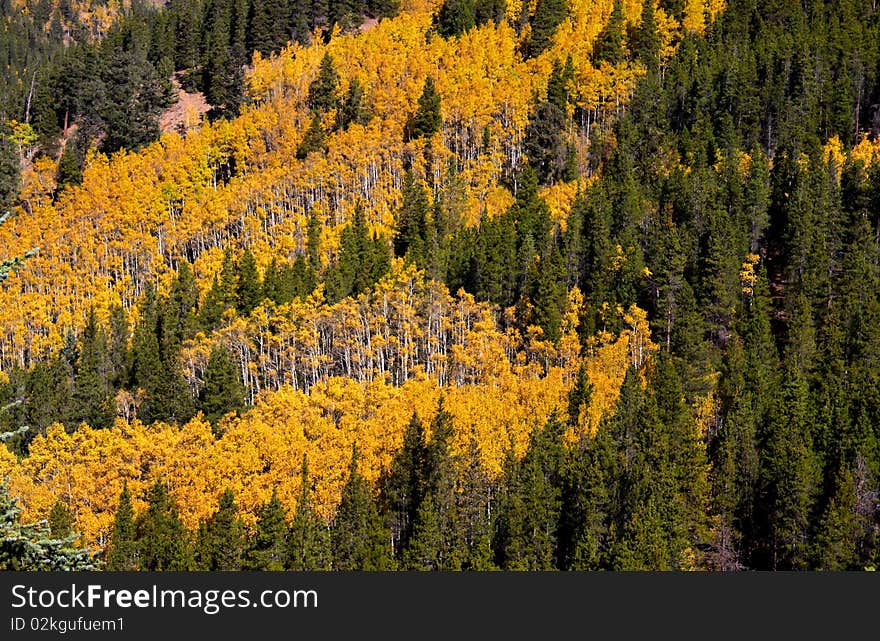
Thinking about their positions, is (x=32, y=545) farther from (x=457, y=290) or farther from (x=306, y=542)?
(x=457, y=290)

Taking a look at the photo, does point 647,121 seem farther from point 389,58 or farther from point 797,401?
point 797,401

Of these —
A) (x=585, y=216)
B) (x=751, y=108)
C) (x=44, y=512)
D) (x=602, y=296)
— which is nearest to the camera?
(x=44, y=512)

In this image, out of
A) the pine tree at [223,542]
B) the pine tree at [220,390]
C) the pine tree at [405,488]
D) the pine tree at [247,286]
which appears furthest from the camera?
the pine tree at [247,286]

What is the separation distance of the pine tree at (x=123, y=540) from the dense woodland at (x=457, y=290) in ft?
1.00

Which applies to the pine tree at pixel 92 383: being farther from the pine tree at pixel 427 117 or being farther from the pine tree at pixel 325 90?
the pine tree at pixel 427 117

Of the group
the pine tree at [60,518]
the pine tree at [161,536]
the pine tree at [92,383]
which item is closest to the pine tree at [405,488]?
the pine tree at [161,536]

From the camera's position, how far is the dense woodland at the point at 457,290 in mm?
80250

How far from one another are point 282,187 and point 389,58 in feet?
94.4

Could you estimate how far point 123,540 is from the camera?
76125 mm

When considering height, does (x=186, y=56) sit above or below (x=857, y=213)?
above

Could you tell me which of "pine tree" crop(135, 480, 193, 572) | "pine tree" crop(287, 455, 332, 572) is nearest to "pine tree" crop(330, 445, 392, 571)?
"pine tree" crop(287, 455, 332, 572)

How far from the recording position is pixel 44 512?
7981 centimetres

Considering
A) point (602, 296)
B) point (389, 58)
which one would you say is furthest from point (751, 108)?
point (389, 58)

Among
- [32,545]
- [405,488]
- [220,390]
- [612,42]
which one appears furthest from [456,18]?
[32,545]
